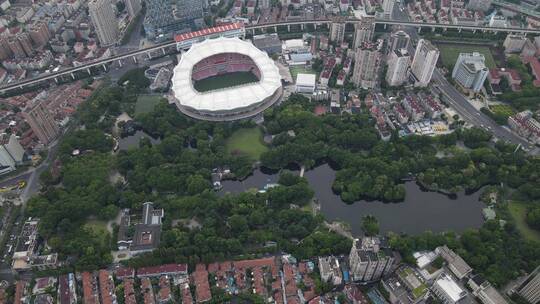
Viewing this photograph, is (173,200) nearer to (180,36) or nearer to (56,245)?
(56,245)

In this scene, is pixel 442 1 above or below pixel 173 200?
above

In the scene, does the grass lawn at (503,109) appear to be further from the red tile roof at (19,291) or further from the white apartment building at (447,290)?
the red tile roof at (19,291)

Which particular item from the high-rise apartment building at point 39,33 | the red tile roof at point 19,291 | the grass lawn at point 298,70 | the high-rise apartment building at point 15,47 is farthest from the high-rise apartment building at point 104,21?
the red tile roof at point 19,291

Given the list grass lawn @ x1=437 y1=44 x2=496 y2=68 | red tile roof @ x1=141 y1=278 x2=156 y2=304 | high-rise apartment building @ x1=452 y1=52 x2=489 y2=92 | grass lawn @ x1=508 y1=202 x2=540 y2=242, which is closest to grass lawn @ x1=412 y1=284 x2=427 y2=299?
grass lawn @ x1=508 y1=202 x2=540 y2=242

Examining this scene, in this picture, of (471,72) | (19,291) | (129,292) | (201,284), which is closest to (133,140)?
(19,291)

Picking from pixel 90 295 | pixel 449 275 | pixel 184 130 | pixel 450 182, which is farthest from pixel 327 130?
pixel 90 295

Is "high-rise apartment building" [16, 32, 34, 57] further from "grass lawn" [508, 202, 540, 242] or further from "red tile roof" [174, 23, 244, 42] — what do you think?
"grass lawn" [508, 202, 540, 242]

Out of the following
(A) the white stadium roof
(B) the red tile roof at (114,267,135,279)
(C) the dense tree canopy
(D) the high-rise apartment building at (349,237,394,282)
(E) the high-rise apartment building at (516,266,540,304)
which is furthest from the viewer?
(A) the white stadium roof
